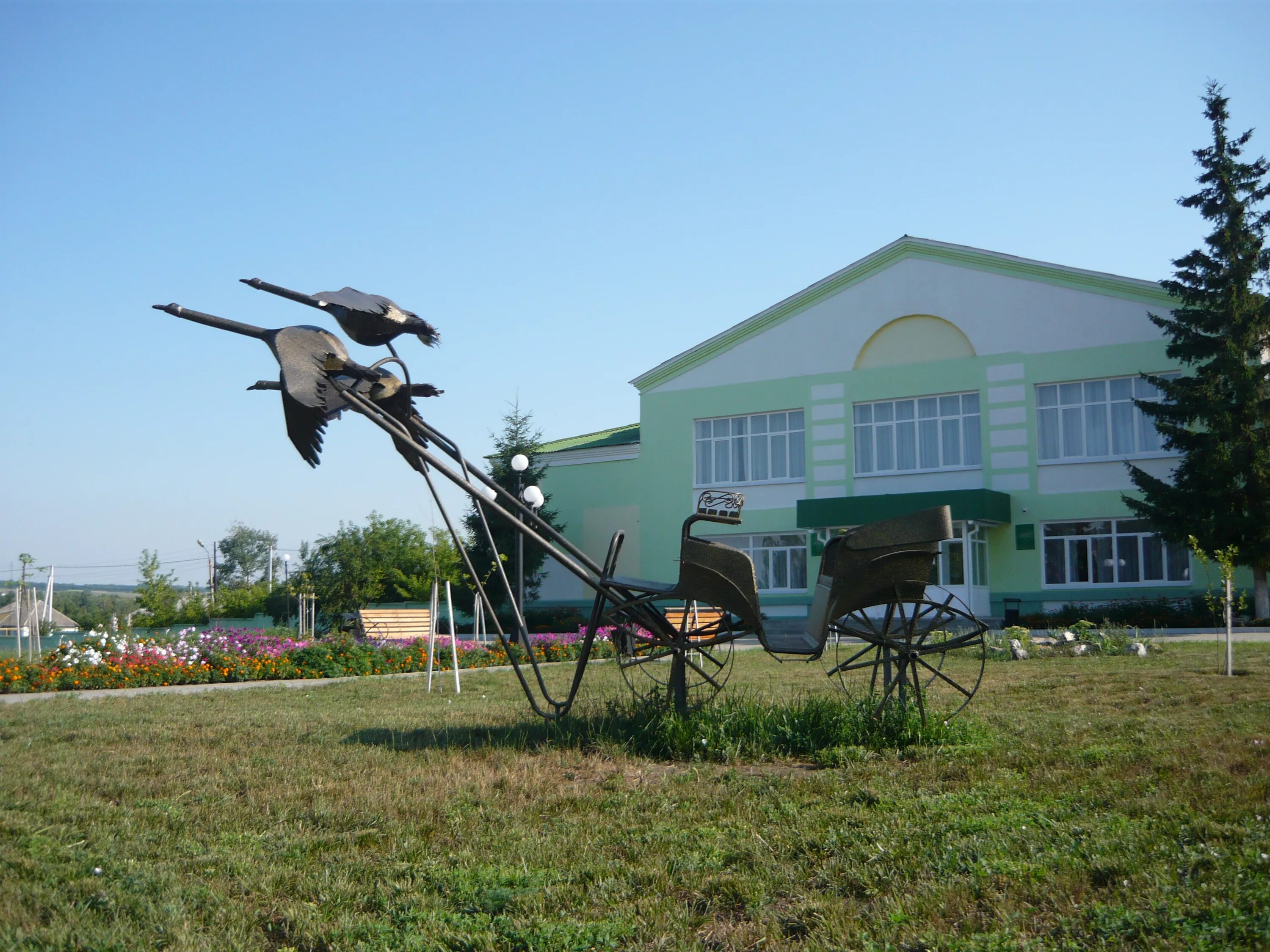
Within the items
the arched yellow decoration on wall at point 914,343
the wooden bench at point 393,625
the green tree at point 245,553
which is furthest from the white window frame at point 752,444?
the green tree at point 245,553

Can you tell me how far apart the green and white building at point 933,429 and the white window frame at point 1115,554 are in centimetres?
5

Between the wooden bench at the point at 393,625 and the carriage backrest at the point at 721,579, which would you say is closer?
the carriage backrest at the point at 721,579

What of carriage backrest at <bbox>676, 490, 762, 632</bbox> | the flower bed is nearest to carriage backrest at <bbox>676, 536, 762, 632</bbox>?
carriage backrest at <bbox>676, 490, 762, 632</bbox>

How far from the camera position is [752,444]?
115 feet

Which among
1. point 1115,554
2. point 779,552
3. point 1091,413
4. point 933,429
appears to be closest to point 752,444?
point 779,552

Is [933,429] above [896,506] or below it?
above

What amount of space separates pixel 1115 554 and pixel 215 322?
28034 millimetres

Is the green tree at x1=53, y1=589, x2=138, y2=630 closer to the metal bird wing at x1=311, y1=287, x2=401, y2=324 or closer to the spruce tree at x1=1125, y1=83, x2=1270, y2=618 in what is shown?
the metal bird wing at x1=311, y1=287, x2=401, y2=324

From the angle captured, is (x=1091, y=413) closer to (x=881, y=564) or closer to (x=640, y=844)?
(x=881, y=564)

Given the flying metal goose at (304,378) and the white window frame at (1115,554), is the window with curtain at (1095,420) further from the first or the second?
the flying metal goose at (304,378)

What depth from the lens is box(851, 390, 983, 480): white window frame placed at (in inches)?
1223

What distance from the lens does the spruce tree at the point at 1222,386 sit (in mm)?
24500

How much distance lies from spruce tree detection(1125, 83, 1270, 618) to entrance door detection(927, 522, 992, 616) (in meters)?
4.38

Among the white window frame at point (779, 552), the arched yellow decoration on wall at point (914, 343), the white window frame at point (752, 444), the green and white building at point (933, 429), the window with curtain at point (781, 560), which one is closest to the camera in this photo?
the green and white building at point (933, 429)
